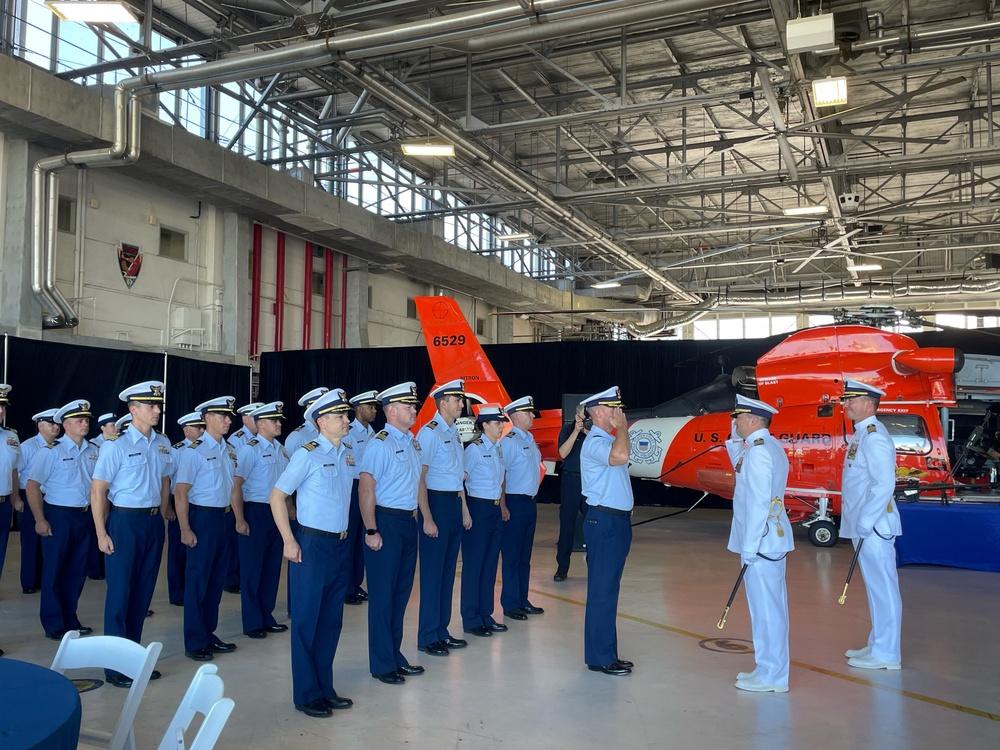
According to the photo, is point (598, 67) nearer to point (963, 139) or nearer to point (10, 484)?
point (963, 139)

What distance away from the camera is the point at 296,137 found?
14.2 m

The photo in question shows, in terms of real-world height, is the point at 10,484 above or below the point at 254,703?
above

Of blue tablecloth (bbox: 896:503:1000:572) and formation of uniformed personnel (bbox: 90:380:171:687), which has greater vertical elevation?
formation of uniformed personnel (bbox: 90:380:171:687)

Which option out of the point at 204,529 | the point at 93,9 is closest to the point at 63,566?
the point at 204,529

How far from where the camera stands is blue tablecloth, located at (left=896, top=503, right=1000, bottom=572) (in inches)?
276

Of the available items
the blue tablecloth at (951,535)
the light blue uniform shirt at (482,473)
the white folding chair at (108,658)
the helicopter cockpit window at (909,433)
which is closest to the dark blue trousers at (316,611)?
the white folding chair at (108,658)

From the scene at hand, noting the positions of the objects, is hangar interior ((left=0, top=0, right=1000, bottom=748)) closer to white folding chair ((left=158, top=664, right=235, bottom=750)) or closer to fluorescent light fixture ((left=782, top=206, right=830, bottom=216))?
fluorescent light fixture ((left=782, top=206, right=830, bottom=216))

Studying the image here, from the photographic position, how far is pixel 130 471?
421cm

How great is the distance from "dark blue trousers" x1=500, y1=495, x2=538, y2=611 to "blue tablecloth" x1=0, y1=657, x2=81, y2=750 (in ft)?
12.5

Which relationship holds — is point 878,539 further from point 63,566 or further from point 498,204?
point 498,204

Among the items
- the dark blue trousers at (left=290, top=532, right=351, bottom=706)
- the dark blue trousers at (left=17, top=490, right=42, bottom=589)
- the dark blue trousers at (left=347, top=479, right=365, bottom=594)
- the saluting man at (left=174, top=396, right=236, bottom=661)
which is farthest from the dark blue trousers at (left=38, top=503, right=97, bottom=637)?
the dark blue trousers at (left=290, top=532, right=351, bottom=706)

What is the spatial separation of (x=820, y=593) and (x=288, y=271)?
1151 centimetres

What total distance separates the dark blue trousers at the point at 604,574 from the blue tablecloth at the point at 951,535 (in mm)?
3950

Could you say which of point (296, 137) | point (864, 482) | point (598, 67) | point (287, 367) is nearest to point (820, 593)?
point (864, 482)
